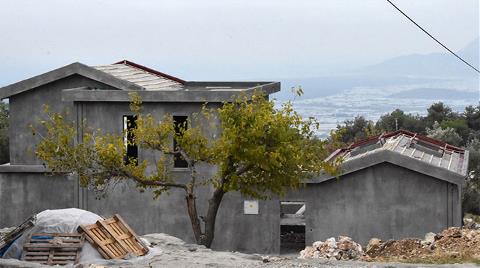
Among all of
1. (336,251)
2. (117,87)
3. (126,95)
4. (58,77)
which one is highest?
(58,77)

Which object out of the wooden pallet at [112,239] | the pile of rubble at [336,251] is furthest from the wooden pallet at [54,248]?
the pile of rubble at [336,251]

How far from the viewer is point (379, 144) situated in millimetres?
33250

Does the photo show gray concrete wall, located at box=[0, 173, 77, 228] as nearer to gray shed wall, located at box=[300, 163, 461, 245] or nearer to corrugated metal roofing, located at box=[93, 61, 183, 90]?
corrugated metal roofing, located at box=[93, 61, 183, 90]

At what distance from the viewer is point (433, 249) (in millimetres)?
22625

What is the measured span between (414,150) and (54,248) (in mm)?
15870

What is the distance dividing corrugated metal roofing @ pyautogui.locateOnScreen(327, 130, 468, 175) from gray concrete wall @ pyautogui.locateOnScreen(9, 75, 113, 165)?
380 inches

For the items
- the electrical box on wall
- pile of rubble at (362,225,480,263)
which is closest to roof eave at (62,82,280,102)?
the electrical box on wall

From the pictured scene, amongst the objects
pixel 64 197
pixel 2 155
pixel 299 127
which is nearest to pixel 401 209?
pixel 299 127

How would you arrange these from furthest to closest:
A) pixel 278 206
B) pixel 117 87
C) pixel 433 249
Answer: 1. pixel 117 87
2. pixel 278 206
3. pixel 433 249

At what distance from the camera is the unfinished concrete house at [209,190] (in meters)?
27.9

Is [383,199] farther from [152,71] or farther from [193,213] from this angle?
[152,71]

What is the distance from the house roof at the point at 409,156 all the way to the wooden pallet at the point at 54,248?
8.74m

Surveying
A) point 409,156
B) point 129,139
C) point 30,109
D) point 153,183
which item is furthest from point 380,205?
point 30,109

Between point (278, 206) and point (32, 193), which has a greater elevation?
point (32, 193)
